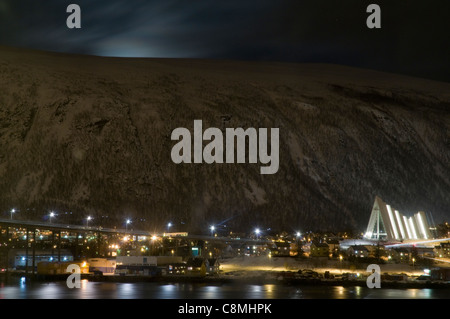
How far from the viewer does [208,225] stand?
8081cm

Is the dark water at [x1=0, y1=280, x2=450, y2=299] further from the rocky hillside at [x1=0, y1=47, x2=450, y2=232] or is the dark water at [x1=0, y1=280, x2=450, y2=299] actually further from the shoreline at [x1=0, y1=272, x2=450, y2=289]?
the rocky hillside at [x1=0, y1=47, x2=450, y2=232]

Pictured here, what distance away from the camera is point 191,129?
93.8 meters

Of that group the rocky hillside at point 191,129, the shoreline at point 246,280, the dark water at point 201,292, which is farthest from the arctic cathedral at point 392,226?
the dark water at point 201,292

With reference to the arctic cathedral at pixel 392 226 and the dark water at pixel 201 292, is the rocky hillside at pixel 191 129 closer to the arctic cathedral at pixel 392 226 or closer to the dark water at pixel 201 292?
the arctic cathedral at pixel 392 226

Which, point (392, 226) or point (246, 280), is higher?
point (392, 226)

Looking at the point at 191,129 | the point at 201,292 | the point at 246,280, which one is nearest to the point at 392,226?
the point at 191,129

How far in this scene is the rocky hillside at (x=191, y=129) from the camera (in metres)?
83.5

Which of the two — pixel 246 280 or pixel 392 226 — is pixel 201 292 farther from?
pixel 392 226

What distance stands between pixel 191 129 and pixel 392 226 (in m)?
31.4

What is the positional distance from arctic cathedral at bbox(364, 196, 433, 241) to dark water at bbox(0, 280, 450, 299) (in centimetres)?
3815

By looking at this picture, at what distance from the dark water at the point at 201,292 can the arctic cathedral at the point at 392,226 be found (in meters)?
38.1
